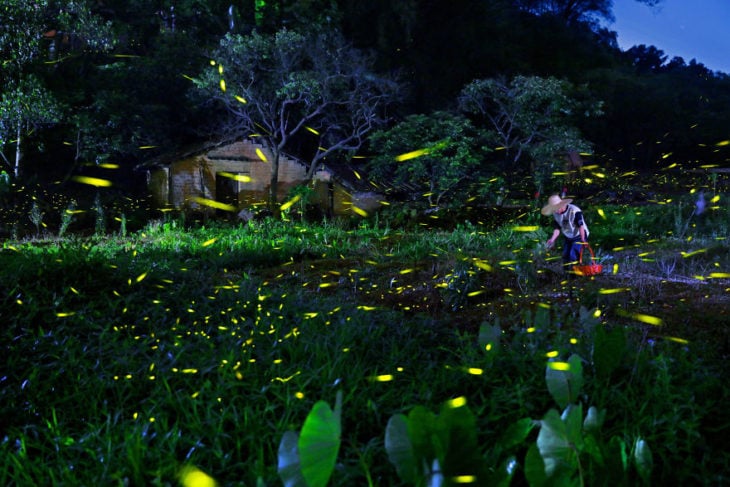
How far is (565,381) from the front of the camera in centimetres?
209

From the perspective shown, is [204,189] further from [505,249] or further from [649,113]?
[649,113]

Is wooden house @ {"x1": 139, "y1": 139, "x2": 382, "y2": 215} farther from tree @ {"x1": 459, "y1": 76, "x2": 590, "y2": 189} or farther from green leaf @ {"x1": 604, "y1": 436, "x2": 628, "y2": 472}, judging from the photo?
green leaf @ {"x1": 604, "y1": 436, "x2": 628, "y2": 472}

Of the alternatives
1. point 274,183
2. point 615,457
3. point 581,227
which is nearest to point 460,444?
point 615,457

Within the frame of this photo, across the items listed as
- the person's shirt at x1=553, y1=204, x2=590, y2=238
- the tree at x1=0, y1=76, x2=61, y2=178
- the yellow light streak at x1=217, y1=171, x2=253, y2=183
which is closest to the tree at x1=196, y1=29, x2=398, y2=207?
the yellow light streak at x1=217, y1=171, x2=253, y2=183

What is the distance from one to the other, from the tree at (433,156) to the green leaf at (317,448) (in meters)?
16.0

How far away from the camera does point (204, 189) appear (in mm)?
20500

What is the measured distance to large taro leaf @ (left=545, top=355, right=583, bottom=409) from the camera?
2.07m

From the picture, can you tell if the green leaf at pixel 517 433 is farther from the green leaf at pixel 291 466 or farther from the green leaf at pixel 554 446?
the green leaf at pixel 291 466

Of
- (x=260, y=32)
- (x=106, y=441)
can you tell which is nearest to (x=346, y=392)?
(x=106, y=441)

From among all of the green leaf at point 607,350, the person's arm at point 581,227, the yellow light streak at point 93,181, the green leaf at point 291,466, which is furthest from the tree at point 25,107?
the green leaf at point 291,466

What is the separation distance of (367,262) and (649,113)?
2386cm

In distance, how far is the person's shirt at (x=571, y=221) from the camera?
754 cm

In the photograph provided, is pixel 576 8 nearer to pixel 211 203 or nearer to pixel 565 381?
pixel 211 203

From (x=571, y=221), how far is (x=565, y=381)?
5.89 metres
